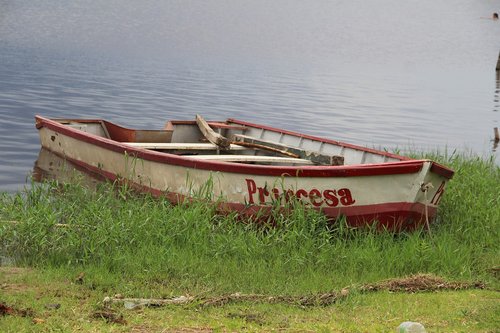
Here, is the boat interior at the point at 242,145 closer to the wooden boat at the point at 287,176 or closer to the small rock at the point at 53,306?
the wooden boat at the point at 287,176

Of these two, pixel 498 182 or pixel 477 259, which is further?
pixel 498 182

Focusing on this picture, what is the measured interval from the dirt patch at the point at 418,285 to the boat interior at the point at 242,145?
362cm

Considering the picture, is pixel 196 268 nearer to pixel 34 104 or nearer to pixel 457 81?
pixel 34 104

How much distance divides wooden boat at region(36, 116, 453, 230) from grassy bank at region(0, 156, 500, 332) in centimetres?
28

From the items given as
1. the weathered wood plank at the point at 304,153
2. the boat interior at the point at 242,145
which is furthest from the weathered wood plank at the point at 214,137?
the weathered wood plank at the point at 304,153

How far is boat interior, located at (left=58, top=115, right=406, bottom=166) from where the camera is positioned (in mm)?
13117

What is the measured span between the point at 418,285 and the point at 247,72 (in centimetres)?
3573

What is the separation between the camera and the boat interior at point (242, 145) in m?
13.1

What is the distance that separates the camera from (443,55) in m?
58.2

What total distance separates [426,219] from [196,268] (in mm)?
3332

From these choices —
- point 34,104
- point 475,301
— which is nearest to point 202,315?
point 475,301

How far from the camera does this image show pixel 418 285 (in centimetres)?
865

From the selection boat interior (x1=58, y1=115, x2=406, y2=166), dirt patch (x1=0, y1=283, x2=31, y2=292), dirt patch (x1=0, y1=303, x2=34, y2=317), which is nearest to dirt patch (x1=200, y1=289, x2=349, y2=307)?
dirt patch (x1=0, y1=303, x2=34, y2=317)

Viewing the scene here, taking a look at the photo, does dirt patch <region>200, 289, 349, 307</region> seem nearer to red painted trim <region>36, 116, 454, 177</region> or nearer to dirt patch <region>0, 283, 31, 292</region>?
dirt patch <region>0, 283, 31, 292</region>
